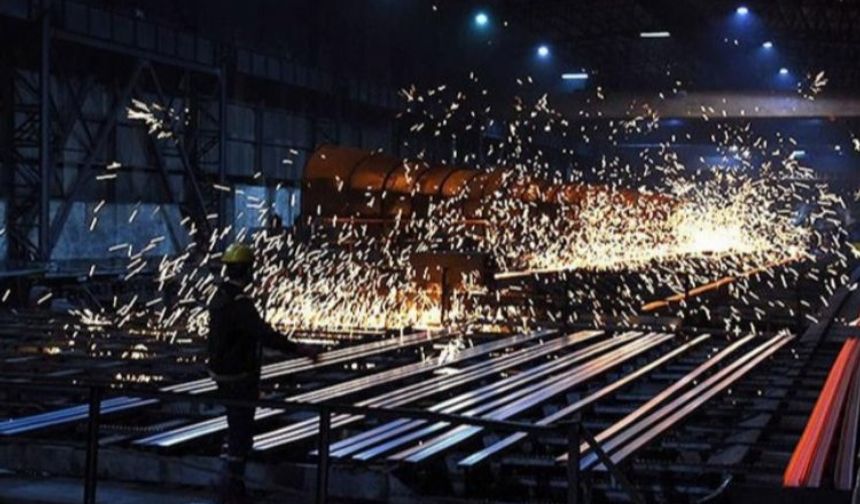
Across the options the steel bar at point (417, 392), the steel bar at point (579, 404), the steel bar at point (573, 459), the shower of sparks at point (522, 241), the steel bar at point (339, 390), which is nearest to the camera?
the steel bar at point (573, 459)

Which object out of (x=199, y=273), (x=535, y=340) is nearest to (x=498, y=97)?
(x=199, y=273)

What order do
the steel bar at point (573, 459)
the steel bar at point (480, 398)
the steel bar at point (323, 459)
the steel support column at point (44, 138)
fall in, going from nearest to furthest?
the steel bar at point (573, 459), the steel bar at point (323, 459), the steel bar at point (480, 398), the steel support column at point (44, 138)

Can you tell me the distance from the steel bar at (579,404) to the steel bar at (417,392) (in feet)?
2.36

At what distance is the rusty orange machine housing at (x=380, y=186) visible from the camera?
13.3 metres

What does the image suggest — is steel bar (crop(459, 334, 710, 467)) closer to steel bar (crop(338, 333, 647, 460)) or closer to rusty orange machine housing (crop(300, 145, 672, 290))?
steel bar (crop(338, 333, 647, 460))

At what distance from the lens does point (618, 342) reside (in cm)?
1152

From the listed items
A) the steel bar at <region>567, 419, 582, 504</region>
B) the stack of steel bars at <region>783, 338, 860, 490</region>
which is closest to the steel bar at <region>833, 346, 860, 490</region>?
the stack of steel bars at <region>783, 338, 860, 490</region>

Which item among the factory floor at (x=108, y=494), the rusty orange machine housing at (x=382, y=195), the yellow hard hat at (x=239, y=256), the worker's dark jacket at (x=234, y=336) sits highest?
the rusty orange machine housing at (x=382, y=195)

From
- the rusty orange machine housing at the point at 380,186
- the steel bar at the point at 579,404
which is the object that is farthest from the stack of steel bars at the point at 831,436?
the rusty orange machine housing at the point at 380,186

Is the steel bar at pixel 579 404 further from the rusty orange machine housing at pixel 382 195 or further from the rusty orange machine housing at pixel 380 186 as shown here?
the rusty orange machine housing at pixel 380 186

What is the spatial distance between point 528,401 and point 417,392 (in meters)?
0.81

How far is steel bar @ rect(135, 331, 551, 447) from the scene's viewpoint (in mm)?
6535

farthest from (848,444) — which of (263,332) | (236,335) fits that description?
(236,335)

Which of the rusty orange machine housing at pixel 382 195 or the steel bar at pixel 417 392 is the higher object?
the rusty orange machine housing at pixel 382 195
